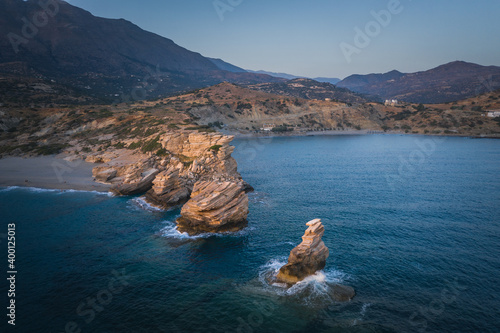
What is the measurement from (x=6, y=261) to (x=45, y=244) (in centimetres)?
381

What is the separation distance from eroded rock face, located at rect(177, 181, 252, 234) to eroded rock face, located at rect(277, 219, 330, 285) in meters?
12.1

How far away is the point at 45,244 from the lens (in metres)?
31.6

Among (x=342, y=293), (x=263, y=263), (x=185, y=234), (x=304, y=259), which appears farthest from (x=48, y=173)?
(x=342, y=293)

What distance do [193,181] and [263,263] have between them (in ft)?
81.2

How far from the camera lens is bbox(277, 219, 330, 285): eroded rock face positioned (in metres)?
24.8

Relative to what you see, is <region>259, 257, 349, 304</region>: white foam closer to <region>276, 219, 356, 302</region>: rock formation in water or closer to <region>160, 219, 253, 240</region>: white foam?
<region>276, 219, 356, 302</region>: rock formation in water

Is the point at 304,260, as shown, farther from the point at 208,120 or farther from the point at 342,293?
the point at 208,120

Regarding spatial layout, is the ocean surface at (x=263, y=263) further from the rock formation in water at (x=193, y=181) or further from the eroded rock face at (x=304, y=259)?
the rock formation in water at (x=193, y=181)

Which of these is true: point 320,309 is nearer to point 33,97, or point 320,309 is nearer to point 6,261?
point 6,261

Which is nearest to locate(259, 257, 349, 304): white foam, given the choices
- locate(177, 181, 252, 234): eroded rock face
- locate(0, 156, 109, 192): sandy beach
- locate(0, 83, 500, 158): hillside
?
locate(177, 181, 252, 234): eroded rock face

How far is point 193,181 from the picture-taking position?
160ft

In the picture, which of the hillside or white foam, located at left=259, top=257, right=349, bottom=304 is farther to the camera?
the hillside

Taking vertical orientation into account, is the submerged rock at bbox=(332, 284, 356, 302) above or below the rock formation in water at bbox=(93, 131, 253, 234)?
below

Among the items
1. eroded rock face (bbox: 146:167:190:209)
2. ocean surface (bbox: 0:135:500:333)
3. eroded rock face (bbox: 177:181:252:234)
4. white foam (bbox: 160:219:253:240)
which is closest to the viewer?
ocean surface (bbox: 0:135:500:333)
